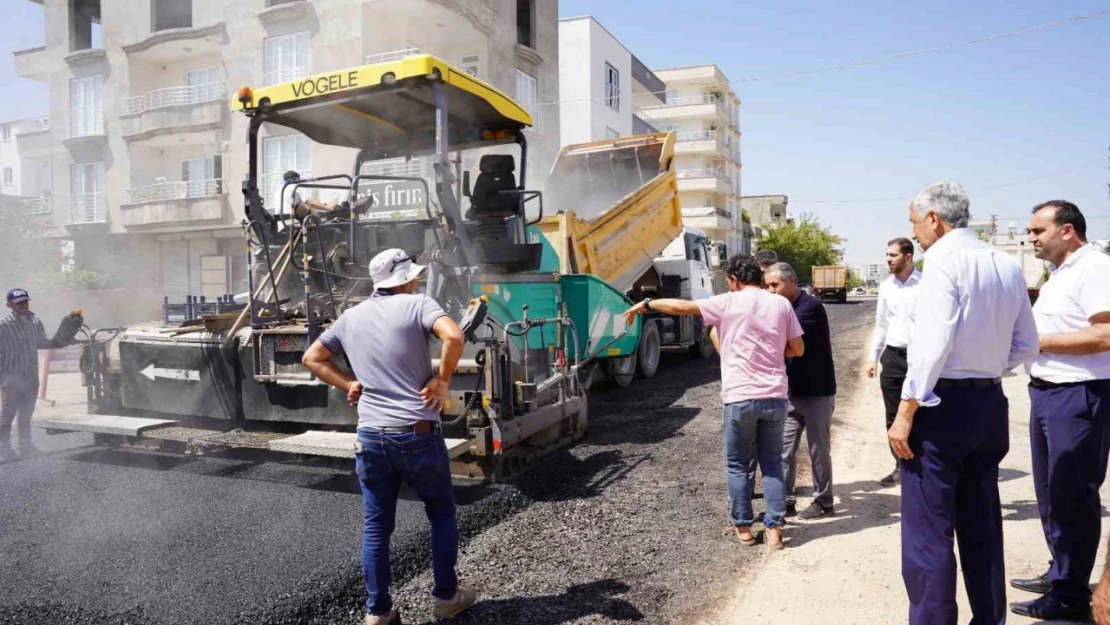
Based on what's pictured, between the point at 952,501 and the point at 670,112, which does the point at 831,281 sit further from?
the point at 952,501

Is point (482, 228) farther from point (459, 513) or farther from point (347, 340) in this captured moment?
point (347, 340)

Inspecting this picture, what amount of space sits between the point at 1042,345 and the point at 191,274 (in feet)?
76.3

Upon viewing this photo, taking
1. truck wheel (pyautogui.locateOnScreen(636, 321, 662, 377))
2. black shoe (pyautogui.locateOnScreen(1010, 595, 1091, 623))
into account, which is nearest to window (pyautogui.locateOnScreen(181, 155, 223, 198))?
truck wheel (pyautogui.locateOnScreen(636, 321, 662, 377))

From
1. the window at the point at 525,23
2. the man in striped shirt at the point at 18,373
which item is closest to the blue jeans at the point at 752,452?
the man in striped shirt at the point at 18,373

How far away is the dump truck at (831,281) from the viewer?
3278 cm

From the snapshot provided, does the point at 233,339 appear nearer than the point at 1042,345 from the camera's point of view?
No

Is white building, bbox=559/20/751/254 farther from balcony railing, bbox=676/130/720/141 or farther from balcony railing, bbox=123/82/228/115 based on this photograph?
balcony railing, bbox=123/82/228/115

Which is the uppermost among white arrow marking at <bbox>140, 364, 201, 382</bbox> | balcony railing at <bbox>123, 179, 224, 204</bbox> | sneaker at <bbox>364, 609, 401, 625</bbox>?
balcony railing at <bbox>123, 179, 224, 204</bbox>

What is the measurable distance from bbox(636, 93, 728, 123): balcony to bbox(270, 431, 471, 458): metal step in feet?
142

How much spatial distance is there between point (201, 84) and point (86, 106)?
3.34 metres

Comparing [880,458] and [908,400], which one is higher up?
[908,400]

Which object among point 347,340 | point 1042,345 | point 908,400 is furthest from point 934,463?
point 347,340

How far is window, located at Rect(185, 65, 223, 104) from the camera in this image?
72.2ft

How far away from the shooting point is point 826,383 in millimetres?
4520
